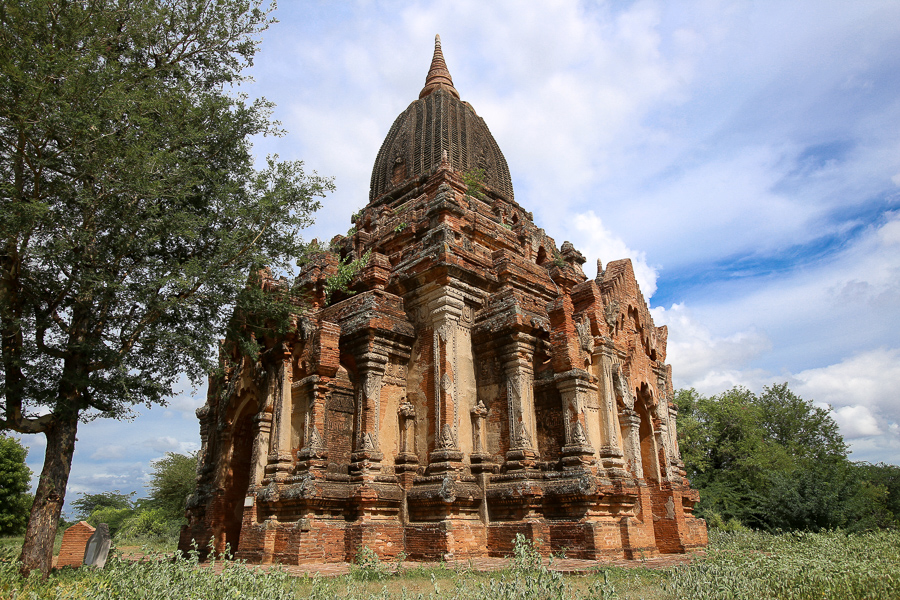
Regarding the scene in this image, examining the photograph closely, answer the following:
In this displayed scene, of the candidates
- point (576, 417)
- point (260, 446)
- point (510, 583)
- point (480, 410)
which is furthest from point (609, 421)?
point (260, 446)

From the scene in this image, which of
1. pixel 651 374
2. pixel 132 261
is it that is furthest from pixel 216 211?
pixel 651 374

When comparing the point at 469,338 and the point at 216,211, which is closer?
the point at 216,211

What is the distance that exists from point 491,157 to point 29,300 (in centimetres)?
1639

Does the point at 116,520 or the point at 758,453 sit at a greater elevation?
the point at 758,453

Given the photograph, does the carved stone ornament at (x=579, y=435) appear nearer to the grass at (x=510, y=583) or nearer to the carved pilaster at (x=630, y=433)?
the carved pilaster at (x=630, y=433)

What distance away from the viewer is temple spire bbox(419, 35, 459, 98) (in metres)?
25.8

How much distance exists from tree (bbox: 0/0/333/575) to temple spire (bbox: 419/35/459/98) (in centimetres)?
1413

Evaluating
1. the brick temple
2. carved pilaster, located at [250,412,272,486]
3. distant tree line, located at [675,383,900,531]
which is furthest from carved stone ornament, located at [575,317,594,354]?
distant tree line, located at [675,383,900,531]

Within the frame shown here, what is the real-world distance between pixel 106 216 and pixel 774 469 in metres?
34.5

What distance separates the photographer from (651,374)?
15883mm

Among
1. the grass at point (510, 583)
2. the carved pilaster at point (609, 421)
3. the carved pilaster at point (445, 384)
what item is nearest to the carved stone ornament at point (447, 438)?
the carved pilaster at point (445, 384)

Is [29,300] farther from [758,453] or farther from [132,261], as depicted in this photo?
[758,453]

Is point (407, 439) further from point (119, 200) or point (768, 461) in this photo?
point (768, 461)

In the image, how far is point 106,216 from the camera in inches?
411
